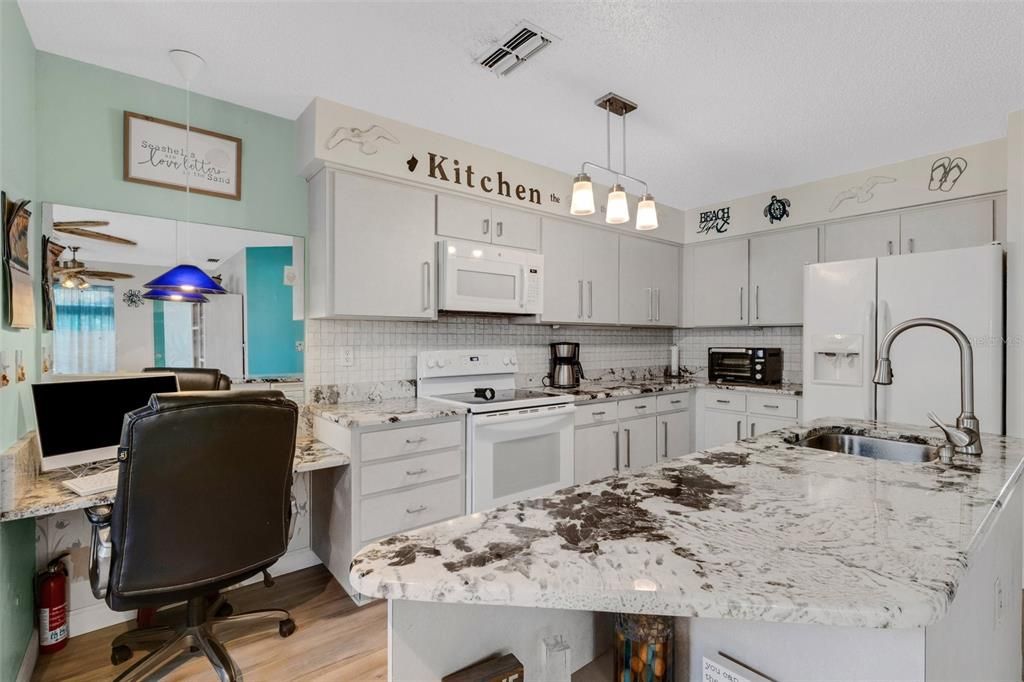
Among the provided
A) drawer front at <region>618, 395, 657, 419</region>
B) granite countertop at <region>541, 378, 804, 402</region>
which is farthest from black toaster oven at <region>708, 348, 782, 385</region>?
drawer front at <region>618, 395, 657, 419</region>

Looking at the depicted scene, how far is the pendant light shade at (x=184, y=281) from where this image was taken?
6.72 ft

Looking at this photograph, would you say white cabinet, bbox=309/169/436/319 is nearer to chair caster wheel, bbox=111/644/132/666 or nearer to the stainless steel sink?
chair caster wheel, bbox=111/644/132/666

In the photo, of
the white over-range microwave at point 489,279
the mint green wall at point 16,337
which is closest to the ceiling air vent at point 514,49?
the white over-range microwave at point 489,279

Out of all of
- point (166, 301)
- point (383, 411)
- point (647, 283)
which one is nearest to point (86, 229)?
point (166, 301)

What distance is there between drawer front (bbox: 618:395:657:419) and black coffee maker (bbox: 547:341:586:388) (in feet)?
1.31

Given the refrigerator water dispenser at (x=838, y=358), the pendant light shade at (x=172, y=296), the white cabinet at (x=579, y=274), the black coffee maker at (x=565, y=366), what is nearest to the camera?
the pendant light shade at (x=172, y=296)

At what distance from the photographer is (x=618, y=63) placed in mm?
2059

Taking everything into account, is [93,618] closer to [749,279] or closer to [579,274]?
[579,274]

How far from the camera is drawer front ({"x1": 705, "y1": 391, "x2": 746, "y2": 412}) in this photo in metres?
3.76

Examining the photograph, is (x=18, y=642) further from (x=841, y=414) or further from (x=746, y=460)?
(x=841, y=414)

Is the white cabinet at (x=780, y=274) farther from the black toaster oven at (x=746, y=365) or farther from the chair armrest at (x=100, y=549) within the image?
the chair armrest at (x=100, y=549)

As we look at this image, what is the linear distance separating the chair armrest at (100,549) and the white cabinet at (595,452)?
2336 mm

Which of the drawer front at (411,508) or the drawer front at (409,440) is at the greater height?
the drawer front at (409,440)

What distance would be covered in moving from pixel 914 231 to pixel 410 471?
3497 millimetres
